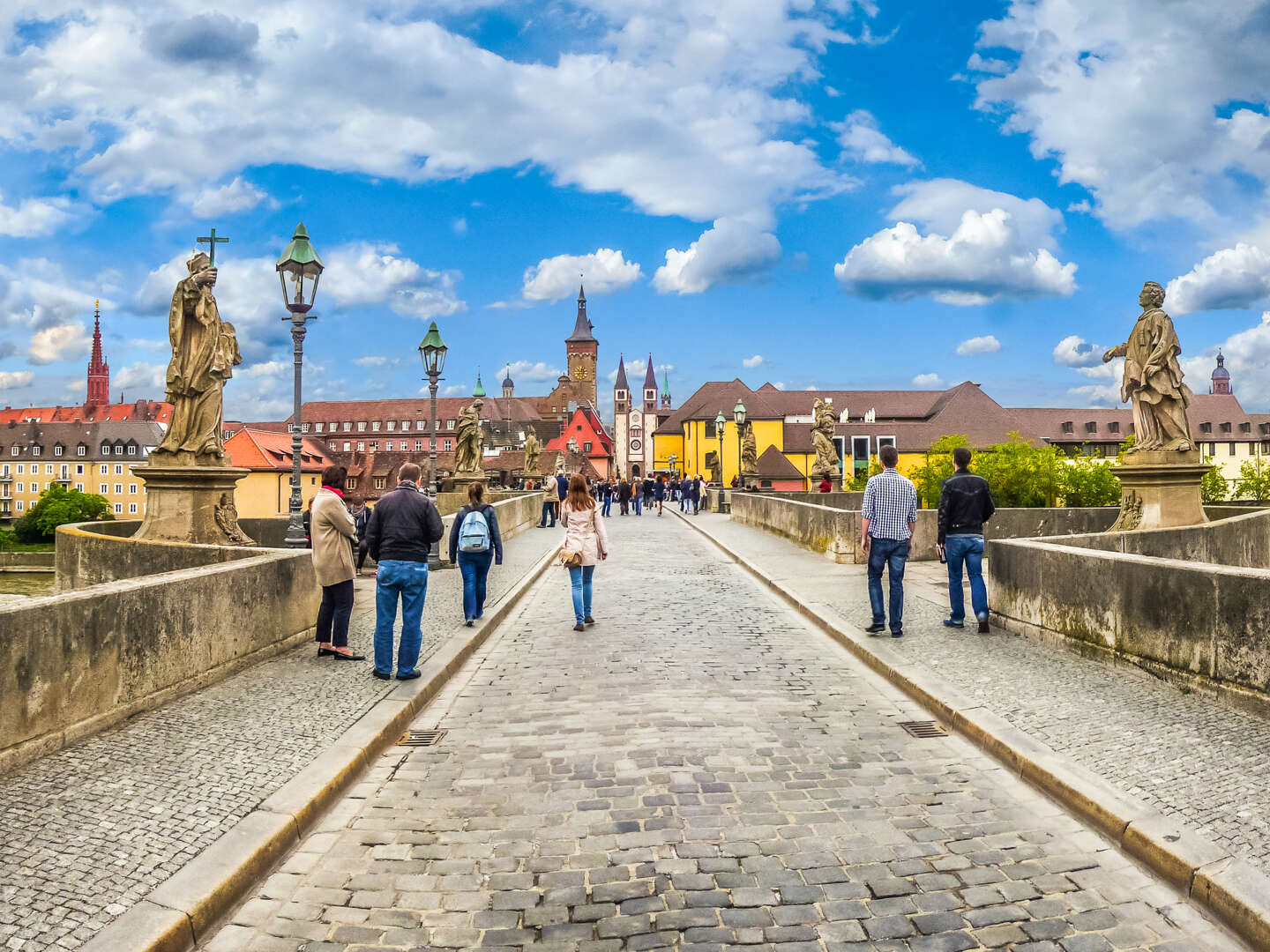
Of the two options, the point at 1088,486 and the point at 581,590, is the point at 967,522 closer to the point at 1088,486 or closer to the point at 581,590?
the point at 581,590

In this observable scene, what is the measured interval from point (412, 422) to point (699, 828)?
159240mm

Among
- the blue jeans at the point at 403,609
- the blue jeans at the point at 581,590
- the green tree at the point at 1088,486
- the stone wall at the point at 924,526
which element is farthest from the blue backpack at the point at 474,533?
the green tree at the point at 1088,486

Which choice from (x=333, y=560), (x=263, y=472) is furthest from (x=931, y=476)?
(x=263, y=472)

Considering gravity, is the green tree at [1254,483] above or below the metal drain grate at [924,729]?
above

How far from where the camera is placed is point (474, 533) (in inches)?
399

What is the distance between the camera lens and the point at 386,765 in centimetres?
538

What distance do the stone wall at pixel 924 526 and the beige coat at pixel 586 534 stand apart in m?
6.09

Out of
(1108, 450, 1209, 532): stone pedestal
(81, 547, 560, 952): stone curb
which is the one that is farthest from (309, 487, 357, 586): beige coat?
(1108, 450, 1209, 532): stone pedestal

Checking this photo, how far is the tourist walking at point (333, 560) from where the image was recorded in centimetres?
744

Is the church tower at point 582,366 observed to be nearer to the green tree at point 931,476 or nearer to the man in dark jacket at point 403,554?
the green tree at point 931,476

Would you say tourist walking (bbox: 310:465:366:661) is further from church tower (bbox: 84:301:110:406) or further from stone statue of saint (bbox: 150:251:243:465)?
church tower (bbox: 84:301:110:406)

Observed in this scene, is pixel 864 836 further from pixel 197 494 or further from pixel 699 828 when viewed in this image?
pixel 197 494

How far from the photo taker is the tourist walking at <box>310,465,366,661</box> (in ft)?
24.4

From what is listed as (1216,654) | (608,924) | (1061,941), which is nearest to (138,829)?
(608,924)
